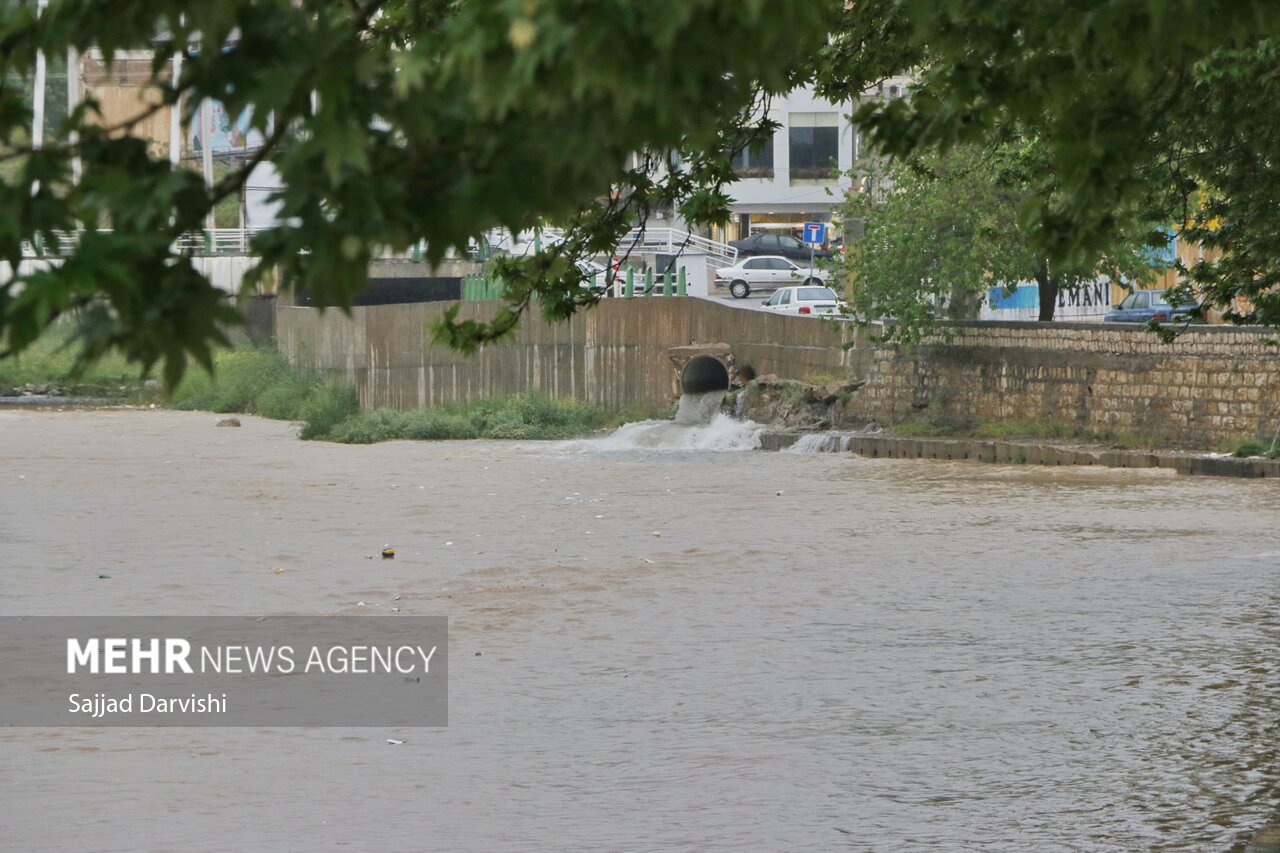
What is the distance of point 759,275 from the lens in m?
55.1

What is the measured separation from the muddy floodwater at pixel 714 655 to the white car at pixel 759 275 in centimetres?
2431

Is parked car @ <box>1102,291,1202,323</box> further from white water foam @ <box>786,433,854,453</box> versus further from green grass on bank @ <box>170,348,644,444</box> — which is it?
green grass on bank @ <box>170,348,644,444</box>

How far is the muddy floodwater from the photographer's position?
10055 millimetres

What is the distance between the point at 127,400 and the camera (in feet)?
171

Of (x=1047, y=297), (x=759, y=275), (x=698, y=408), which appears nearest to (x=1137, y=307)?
(x=1047, y=297)

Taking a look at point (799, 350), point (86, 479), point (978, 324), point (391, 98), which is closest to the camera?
point (391, 98)

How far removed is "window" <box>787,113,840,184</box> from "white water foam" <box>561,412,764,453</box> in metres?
31.9

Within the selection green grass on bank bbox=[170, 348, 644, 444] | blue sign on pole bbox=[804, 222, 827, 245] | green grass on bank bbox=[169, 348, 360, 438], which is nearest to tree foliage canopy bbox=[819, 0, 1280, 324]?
green grass on bank bbox=[170, 348, 644, 444]

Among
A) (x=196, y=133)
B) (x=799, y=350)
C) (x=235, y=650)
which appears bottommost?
(x=235, y=650)

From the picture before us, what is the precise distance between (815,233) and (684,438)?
91.5 feet

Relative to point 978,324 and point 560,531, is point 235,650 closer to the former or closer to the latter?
point 560,531

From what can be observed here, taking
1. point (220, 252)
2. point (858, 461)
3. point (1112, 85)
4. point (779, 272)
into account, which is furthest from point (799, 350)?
point (1112, 85)

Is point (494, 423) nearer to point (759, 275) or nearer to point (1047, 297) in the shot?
point (1047, 297)

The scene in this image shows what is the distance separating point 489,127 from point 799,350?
33448 millimetres
